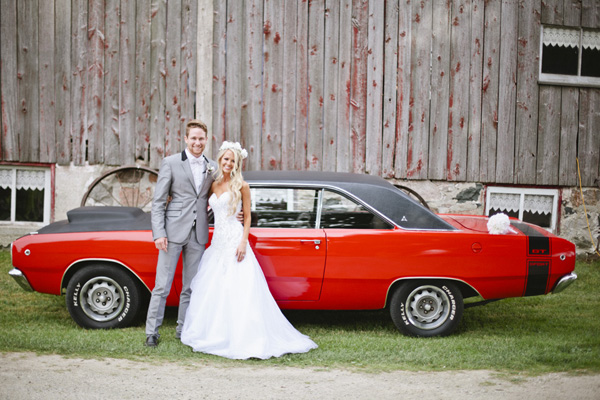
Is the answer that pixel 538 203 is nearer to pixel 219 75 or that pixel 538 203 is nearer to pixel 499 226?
pixel 499 226

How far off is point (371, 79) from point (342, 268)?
Answer: 455 centimetres

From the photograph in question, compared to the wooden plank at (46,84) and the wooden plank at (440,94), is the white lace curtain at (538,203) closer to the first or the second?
the wooden plank at (440,94)

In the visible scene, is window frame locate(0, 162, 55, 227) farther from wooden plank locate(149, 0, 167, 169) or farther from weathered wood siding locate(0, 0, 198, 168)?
wooden plank locate(149, 0, 167, 169)

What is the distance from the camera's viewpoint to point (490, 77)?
9.02 m

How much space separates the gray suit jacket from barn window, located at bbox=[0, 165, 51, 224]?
15.5ft

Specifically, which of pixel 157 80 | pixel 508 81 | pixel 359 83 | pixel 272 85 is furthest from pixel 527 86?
pixel 157 80

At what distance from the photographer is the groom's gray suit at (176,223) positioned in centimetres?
489

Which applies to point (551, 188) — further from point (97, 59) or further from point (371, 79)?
point (97, 59)

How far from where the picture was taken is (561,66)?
9.22 meters

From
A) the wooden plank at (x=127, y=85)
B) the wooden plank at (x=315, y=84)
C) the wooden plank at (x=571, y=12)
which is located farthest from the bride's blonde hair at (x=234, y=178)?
the wooden plank at (x=571, y=12)

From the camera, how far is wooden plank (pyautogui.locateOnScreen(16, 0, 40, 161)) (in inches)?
341

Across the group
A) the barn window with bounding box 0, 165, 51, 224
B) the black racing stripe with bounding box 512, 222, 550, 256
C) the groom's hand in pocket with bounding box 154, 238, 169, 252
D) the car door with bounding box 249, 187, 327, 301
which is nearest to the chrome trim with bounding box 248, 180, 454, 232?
the car door with bounding box 249, 187, 327, 301

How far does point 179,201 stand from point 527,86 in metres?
6.35

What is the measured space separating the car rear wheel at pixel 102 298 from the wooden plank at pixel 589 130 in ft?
23.7
